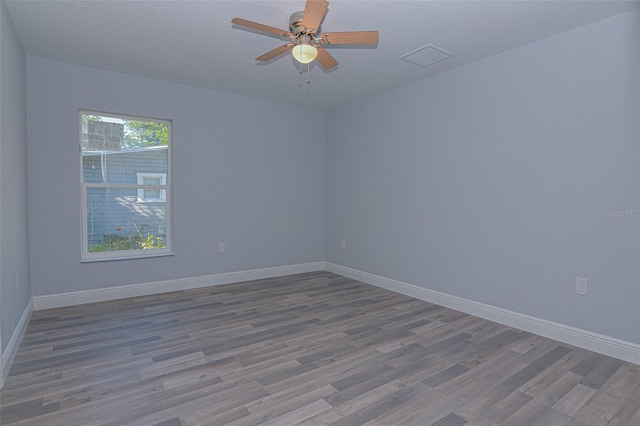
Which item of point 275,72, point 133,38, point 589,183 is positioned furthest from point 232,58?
point 589,183

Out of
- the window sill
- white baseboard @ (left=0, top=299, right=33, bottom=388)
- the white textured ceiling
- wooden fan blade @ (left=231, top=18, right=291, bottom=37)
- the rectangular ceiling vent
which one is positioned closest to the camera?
wooden fan blade @ (left=231, top=18, right=291, bottom=37)

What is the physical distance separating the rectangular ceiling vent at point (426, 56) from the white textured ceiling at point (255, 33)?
0.07 meters

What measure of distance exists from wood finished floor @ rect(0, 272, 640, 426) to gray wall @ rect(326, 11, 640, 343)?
1.57 ft

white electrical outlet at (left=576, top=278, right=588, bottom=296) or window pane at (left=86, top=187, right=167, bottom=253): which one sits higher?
window pane at (left=86, top=187, right=167, bottom=253)

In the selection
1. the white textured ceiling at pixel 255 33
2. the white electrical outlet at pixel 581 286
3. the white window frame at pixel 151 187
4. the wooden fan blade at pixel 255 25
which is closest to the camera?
the wooden fan blade at pixel 255 25

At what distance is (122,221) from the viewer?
13.3 ft

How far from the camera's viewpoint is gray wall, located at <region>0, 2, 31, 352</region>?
234cm

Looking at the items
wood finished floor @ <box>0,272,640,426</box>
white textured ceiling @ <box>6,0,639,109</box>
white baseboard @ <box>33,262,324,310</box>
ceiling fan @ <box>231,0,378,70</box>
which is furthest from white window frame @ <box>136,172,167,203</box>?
ceiling fan @ <box>231,0,378,70</box>

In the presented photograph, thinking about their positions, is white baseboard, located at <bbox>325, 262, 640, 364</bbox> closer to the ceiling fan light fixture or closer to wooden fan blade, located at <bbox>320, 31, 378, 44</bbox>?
wooden fan blade, located at <bbox>320, 31, 378, 44</bbox>

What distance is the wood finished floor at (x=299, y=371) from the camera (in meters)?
1.91

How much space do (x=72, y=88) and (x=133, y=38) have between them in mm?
1189

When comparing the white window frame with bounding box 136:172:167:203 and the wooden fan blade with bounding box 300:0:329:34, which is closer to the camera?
the wooden fan blade with bounding box 300:0:329:34

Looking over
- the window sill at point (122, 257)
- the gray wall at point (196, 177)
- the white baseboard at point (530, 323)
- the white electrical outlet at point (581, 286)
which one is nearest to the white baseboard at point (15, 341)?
the gray wall at point (196, 177)

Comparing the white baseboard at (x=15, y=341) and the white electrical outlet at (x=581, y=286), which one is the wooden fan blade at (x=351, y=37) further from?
the white baseboard at (x=15, y=341)
